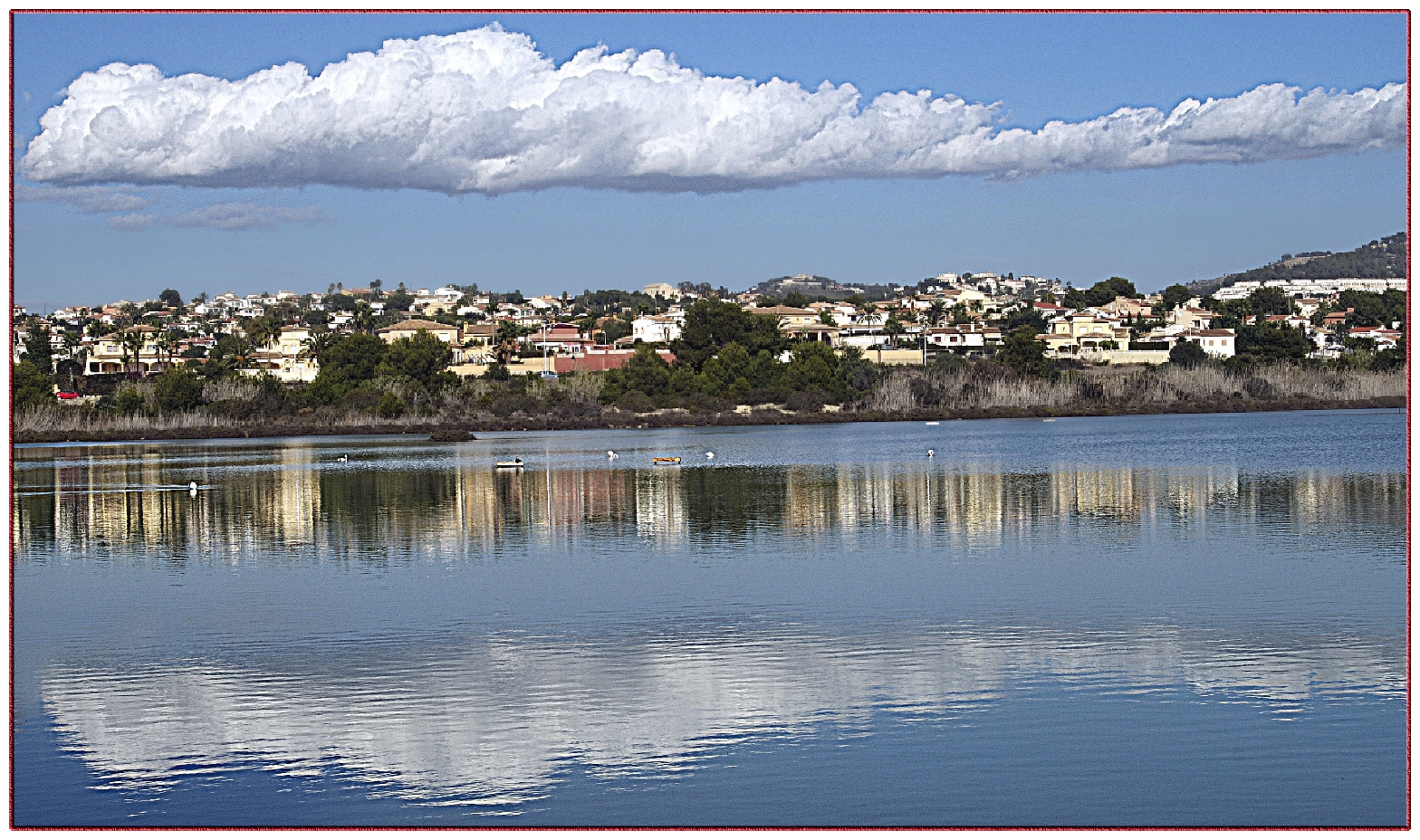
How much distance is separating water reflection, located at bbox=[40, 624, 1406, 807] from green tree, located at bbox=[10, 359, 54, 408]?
201ft

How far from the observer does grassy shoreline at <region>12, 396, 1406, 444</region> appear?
66.8m

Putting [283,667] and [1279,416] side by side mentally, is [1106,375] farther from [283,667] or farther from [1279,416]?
[283,667]

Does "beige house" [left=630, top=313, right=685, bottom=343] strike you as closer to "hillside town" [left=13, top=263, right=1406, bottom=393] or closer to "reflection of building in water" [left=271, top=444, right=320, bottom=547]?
"hillside town" [left=13, top=263, right=1406, bottom=393]

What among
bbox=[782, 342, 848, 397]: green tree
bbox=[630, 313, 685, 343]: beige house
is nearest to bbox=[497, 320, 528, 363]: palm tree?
bbox=[630, 313, 685, 343]: beige house

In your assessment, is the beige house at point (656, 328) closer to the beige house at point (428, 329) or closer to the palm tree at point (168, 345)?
the beige house at point (428, 329)

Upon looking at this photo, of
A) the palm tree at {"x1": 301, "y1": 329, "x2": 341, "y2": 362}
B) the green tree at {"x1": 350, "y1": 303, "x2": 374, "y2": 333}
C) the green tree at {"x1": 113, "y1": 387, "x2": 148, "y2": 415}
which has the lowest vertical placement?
the green tree at {"x1": 113, "y1": 387, "x2": 148, "y2": 415}

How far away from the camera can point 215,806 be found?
8.72 meters

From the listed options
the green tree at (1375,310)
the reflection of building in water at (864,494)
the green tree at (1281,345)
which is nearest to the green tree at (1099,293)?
the green tree at (1375,310)

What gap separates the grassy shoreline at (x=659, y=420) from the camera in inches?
2628

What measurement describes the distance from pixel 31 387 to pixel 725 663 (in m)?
65.8

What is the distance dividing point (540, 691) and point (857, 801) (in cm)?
346

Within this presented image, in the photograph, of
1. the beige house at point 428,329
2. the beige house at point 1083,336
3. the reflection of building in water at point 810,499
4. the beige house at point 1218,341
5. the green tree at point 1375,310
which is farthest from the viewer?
the beige house at point 428,329

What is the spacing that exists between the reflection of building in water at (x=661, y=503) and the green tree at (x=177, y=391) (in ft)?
136

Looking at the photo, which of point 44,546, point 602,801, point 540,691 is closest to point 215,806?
point 602,801
